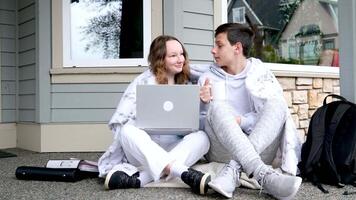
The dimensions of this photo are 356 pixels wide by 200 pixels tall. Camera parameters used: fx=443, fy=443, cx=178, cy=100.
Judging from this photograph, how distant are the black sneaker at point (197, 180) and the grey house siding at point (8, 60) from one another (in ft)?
10.0

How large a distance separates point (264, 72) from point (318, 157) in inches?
25.8

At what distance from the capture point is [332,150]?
2.67 meters

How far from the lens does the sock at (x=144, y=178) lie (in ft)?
8.46

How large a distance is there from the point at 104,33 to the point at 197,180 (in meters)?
2.60

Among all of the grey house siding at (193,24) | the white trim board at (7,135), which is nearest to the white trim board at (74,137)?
the white trim board at (7,135)

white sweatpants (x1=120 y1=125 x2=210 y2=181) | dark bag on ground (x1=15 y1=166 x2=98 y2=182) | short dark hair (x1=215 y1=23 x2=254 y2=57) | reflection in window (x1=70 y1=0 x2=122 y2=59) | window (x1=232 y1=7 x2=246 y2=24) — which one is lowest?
dark bag on ground (x1=15 y1=166 x2=98 y2=182)

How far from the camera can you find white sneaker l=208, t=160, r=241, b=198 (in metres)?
2.28

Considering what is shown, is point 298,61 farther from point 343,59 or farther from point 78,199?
point 78,199

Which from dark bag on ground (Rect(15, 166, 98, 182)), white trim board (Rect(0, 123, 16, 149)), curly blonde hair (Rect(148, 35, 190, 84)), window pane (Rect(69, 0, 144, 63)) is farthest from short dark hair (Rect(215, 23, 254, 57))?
white trim board (Rect(0, 123, 16, 149))

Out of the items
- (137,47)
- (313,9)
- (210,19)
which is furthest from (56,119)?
(313,9)

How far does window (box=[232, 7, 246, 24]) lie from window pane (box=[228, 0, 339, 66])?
4 cm

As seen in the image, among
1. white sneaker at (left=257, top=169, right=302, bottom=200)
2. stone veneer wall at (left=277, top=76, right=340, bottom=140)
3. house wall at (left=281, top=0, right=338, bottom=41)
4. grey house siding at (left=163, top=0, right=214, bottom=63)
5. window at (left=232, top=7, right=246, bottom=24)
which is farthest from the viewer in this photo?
house wall at (left=281, top=0, right=338, bottom=41)

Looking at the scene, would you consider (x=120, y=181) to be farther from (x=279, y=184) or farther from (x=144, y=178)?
(x=279, y=184)

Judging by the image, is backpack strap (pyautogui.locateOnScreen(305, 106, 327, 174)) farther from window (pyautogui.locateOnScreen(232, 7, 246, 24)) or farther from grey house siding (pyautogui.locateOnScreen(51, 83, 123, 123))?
window (pyautogui.locateOnScreen(232, 7, 246, 24))
